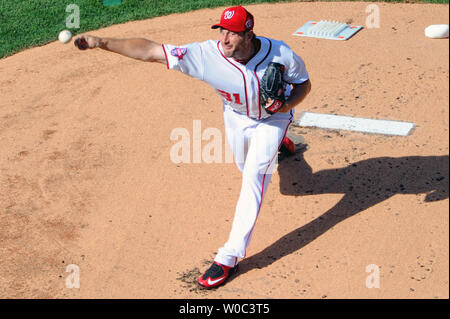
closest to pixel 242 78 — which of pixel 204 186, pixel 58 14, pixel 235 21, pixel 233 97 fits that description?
pixel 233 97

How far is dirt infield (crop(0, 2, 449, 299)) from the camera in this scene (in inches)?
189

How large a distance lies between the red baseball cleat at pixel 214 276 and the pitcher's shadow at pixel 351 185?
0.20 metres

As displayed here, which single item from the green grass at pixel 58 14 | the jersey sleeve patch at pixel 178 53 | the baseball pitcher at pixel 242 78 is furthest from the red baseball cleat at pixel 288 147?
the green grass at pixel 58 14

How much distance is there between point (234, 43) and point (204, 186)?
1.71m

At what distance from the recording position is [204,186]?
584 centimetres

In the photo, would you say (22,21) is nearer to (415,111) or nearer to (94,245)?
(94,245)

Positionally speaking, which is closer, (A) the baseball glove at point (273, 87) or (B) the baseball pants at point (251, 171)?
(A) the baseball glove at point (273, 87)

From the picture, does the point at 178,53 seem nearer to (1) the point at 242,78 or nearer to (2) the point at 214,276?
(1) the point at 242,78

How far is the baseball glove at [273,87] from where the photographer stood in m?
4.51

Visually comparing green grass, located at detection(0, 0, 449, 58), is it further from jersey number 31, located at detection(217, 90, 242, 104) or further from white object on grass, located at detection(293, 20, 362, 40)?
jersey number 31, located at detection(217, 90, 242, 104)

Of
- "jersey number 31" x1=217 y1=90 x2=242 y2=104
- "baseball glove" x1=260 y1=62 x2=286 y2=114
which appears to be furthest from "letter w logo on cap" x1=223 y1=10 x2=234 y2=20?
"jersey number 31" x1=217 y1=90 x2=242 y2=104

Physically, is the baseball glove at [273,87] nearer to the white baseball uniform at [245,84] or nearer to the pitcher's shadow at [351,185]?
the white baseball uniform at [245,84]

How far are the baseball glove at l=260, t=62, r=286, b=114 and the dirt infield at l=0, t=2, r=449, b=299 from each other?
1153 mm
